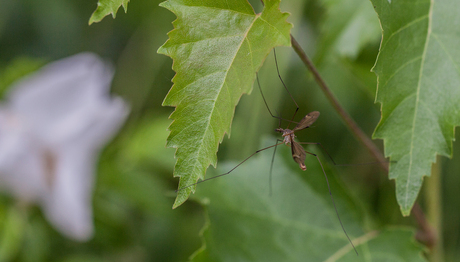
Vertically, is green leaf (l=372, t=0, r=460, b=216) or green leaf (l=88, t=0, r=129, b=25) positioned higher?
green leaf (l=88, t=0, r=129, b=25)

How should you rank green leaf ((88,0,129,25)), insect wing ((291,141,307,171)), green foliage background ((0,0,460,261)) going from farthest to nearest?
green foliage background ((0,0,460,261)) < insect wing ((291,141,307,171)) < green leaf ((88,0,129,25))

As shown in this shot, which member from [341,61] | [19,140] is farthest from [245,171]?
[19,140]

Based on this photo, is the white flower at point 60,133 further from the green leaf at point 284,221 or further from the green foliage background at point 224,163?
the green leaf at point 284,221

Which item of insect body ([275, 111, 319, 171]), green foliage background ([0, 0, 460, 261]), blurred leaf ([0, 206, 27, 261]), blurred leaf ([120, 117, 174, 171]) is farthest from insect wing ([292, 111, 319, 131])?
blurred leaf ([0, 206, 27, 261])

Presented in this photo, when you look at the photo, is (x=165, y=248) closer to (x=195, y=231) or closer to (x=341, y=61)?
(x=195, y=231)

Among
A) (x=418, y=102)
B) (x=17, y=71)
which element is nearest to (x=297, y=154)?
(x=418, y=102)

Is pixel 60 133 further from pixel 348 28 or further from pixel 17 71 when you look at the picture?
pixel 348 28

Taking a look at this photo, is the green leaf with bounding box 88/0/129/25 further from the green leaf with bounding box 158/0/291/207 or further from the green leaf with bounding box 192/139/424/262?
the green leaf with bounding box 192/139/424/262
